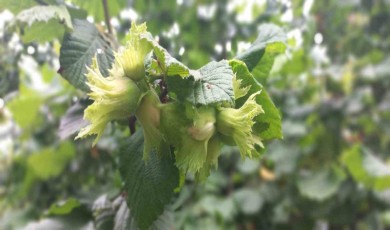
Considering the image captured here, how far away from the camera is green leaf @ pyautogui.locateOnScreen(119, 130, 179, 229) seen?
1.87 feet

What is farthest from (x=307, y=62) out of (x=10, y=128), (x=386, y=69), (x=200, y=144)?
(x=10, y=128)

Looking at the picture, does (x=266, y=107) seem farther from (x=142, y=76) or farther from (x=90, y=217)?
(x=90, y=217)

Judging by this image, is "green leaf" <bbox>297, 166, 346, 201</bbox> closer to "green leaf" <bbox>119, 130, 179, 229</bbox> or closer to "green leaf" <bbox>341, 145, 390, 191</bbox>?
"green leaf" <bbox>341, 145, 390, 191</bbox>

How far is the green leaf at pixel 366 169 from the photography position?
1.56 meters

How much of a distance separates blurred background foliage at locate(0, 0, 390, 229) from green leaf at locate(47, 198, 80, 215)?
349 mm

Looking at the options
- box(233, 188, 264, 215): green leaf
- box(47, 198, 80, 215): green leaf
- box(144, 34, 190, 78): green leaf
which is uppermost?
box(144, 34, 190, 78): green leaf

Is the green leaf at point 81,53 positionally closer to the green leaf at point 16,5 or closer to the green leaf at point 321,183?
the green leaf at point 16,5

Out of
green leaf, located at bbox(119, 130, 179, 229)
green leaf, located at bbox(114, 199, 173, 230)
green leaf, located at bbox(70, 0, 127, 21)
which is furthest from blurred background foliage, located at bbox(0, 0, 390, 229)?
green leaf, located at bbox(119, 130, 179, 229)

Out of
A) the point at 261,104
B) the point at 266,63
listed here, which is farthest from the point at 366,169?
the point at 261,104

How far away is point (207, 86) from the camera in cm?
49

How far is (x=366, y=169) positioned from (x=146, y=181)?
1.21 metres

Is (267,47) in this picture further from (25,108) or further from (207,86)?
(25,108)

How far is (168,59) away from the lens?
0.50m

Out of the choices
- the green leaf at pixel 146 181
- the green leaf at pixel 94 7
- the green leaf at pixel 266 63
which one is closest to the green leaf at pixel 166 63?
the green leaf at pixel 146 181
